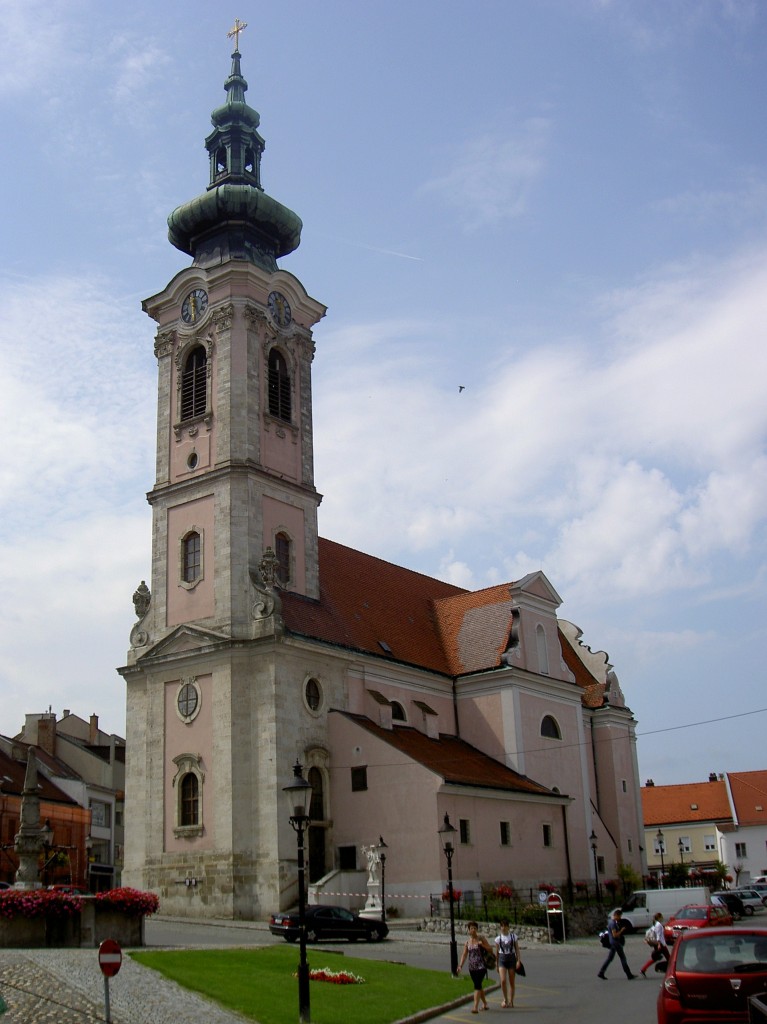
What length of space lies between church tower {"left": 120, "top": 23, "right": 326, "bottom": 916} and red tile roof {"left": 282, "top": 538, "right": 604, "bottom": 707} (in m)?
1.86

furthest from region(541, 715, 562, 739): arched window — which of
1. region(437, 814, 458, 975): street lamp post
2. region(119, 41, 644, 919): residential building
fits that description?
region(437, 814, 458, 975): street lamp post

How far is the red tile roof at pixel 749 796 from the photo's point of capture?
7606 cm

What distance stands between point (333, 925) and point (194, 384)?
67.1 ft

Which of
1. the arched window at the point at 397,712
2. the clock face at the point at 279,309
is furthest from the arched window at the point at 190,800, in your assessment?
the clock face at the point at 279,309

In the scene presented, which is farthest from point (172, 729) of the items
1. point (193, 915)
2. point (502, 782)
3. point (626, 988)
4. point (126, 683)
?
point (626, 988)

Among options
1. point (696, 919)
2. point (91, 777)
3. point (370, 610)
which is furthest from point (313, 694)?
point (91, 777)

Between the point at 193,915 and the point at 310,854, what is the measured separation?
13.3 ft

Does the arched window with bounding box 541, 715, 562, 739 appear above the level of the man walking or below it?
above

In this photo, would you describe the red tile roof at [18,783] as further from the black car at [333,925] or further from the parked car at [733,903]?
the parked car at [733,903]

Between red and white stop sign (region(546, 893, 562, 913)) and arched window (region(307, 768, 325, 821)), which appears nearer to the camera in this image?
red and white stop sign (region(546, 893, 562, 913))

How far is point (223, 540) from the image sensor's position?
3831cm

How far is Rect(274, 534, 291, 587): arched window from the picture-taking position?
39.8 m

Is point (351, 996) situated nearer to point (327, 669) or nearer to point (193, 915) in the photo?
point (193, 915)

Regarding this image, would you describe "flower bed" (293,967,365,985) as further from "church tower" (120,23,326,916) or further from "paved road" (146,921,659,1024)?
"church tower" (120,23,326,916)
